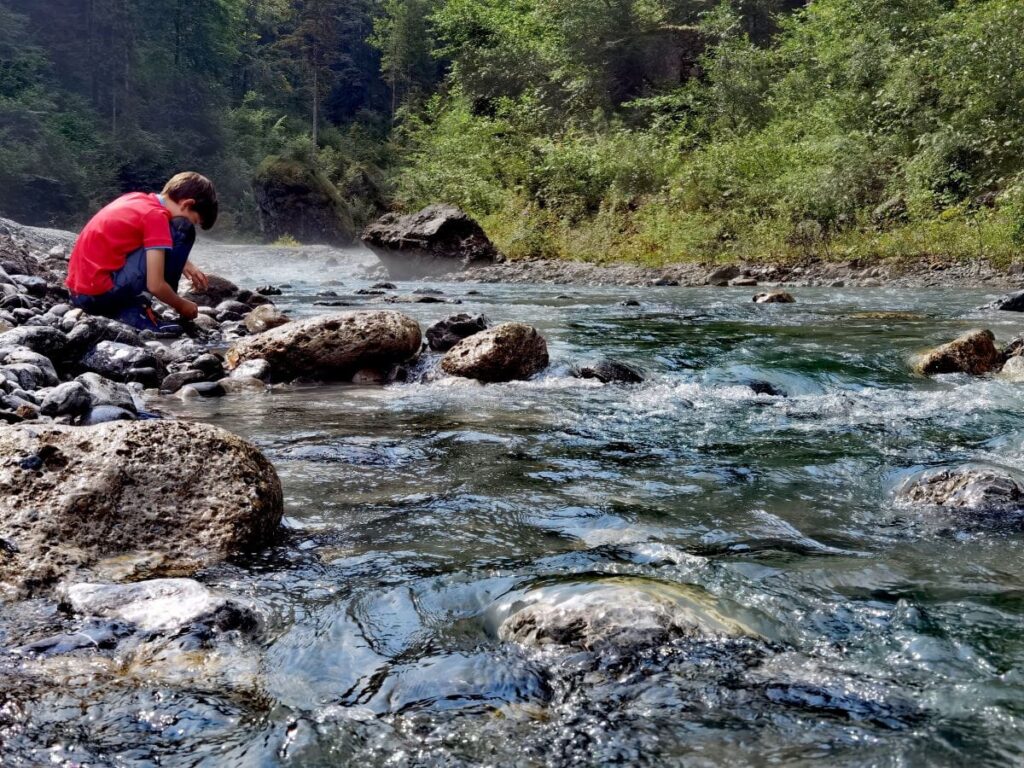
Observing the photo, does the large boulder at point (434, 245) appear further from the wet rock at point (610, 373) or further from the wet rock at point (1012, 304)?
the wet rock at point (610, 373)

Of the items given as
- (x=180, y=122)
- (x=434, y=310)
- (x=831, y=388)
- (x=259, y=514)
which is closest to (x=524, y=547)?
(x=259, y=514)

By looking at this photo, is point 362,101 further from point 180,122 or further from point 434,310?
point 434,310

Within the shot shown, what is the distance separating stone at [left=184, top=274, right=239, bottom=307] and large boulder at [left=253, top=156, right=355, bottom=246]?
23180 millimetres

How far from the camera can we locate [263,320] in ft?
33.4

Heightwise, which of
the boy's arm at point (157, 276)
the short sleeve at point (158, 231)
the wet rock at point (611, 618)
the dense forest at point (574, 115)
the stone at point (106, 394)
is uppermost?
the dense forest at point (574, 115)

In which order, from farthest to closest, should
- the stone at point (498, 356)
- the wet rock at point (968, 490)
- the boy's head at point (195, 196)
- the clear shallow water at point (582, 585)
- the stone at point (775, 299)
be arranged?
the stone at point (775, 299)
the stone at point (498, 356)
the boy's head at point (195, 196)
the wet rock at point (968, 490)
the clear shallow water at point (582, 585)

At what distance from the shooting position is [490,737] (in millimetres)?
2062

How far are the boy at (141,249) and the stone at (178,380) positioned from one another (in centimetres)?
61

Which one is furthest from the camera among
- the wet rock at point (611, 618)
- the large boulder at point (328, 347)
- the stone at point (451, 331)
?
the stone at point (451, 331)

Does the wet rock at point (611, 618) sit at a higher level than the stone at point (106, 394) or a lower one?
lower

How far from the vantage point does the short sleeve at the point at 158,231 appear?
20.2ft

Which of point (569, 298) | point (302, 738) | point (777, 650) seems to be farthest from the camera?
point (569, 298)

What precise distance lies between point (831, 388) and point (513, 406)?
2.78 meters

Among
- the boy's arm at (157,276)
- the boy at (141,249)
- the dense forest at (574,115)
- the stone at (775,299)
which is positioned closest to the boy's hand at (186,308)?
the boy at (141,249)
